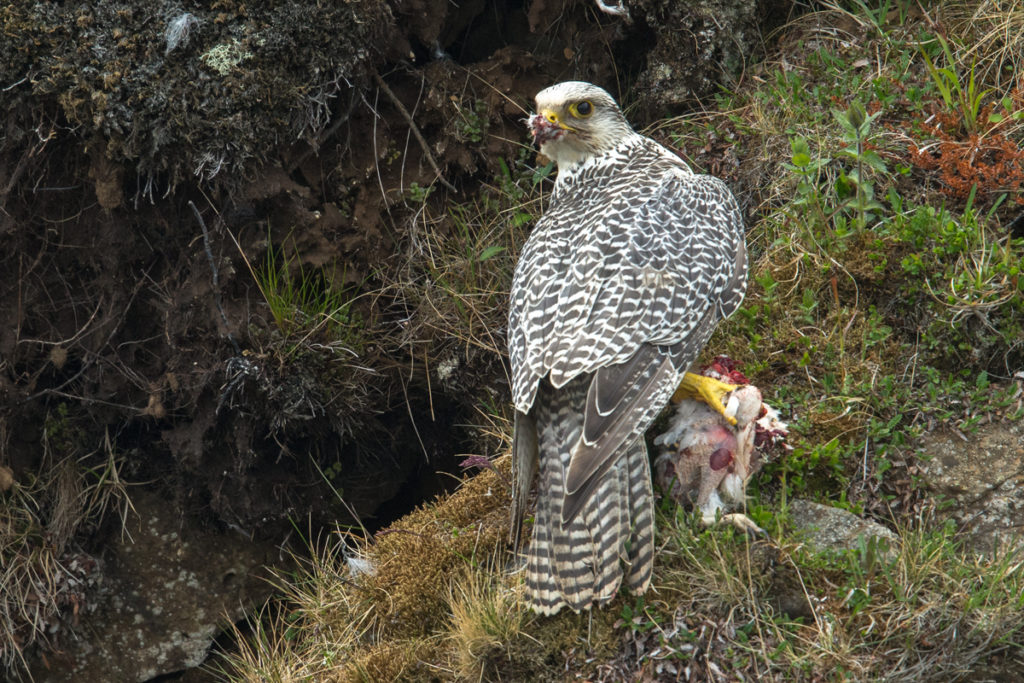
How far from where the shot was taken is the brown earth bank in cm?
548

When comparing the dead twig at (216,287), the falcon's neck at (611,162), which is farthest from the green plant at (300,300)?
the falcon's neck at (611,162)

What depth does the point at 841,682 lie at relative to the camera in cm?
376

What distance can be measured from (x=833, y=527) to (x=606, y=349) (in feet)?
3.75

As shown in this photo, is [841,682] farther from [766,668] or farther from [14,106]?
[14,106]

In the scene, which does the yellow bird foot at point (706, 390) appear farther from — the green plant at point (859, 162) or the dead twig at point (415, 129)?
the dead twig at point (415, 129)

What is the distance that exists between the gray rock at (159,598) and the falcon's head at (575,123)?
2767 millimetres

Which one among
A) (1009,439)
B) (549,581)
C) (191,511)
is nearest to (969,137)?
(1009,439)

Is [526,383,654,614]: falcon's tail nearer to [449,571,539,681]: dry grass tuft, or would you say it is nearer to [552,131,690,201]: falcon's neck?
[449,571,539,681]: dry grass tuft

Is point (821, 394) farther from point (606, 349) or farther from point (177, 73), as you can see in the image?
point (177, 73)

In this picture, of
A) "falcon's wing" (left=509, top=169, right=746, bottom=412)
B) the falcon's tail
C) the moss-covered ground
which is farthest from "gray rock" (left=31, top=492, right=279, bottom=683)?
"falcon's wing" (left=509, top=169, right=746, bottom=412)

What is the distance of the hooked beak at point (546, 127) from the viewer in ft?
16.5

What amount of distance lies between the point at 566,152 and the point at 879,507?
217 cm

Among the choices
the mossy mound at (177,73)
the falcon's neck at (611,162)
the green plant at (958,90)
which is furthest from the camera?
the mossy mound at (177,73)

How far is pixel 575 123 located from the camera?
16.8ft
